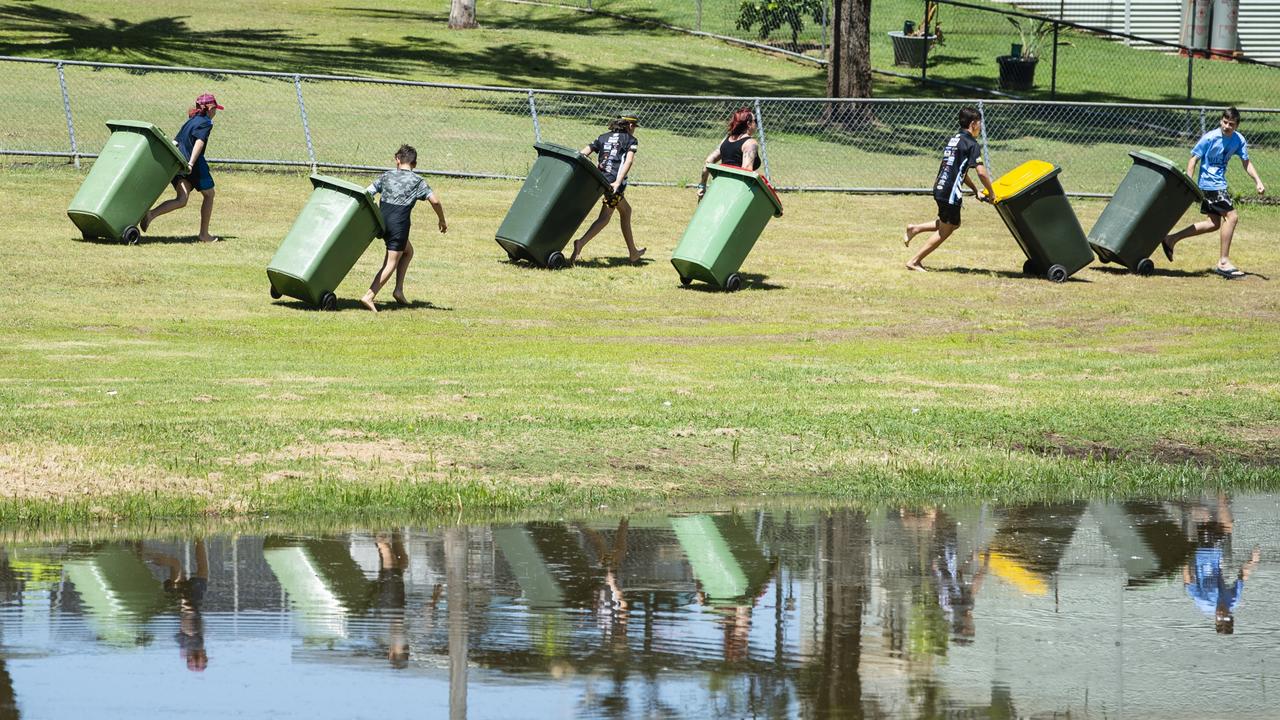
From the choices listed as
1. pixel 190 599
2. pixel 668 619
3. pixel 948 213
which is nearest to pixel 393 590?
pixel 190 599

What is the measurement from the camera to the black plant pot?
118 feet

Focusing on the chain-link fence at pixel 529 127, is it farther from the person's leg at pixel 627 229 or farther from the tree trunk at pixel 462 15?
the tree trunk at pixel 462 15

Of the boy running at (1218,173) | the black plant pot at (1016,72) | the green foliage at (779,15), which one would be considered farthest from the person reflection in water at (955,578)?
the green foliage at (779,15)

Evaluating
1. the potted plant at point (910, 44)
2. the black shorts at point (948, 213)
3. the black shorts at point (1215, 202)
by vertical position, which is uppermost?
the potted plant at point (910, 44)

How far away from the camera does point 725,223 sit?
15.7 metres

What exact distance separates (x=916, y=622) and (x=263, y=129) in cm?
2117

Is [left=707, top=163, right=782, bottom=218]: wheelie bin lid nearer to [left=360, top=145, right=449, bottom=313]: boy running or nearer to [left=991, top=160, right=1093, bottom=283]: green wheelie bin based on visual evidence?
[left=991, top=160, right=1093, bottom=283]: green wheelie bin

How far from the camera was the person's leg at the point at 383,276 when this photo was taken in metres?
14.3

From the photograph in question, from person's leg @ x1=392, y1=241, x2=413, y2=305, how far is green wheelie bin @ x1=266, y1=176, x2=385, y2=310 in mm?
356

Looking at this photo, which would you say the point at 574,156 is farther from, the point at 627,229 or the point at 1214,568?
the point at 1214,568

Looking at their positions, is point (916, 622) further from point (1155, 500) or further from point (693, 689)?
point (1155, 500)

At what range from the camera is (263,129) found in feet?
83.8

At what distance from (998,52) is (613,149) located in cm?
2708

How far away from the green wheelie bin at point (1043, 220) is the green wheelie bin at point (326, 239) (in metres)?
6.46
